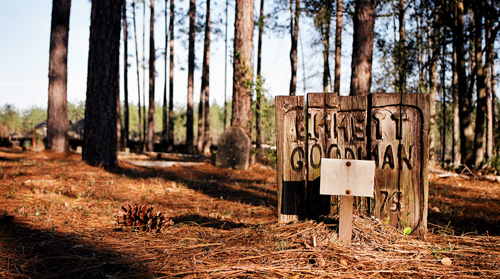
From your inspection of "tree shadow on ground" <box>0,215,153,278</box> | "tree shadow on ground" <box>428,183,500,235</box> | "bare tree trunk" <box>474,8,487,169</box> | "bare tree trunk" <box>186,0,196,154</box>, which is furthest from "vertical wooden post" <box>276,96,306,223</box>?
"bare tree trunk" <box>186,0,196,154</box>

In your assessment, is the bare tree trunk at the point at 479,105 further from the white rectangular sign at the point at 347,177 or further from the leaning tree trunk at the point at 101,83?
the leaning tree trunk at the point at 101,83

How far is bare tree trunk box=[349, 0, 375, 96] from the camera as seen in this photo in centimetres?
783

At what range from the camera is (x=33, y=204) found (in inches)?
182

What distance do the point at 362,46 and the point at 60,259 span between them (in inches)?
287

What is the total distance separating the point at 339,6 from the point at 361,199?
547 inches

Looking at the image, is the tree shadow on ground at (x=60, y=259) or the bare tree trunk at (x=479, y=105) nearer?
the tree shadow on ground at (x=60, y=259)

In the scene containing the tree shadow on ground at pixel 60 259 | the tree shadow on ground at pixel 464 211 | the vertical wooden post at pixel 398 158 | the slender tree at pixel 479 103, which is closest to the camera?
the tree shadow on ground at pixel 60 259

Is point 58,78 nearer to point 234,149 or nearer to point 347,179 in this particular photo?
point 234,149

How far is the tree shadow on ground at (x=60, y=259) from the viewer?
2.25 metres

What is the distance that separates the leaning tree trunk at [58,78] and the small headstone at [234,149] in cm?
540

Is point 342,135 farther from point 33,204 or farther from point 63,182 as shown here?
point 63,182

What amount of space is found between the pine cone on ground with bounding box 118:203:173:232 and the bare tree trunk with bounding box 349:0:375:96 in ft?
18.4

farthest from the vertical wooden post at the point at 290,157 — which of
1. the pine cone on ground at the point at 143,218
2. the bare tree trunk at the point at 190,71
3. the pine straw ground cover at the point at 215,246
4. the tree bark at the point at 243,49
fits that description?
the bare tree trunk at the point at 190,71


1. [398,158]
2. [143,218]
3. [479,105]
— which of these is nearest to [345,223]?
[398,158]
